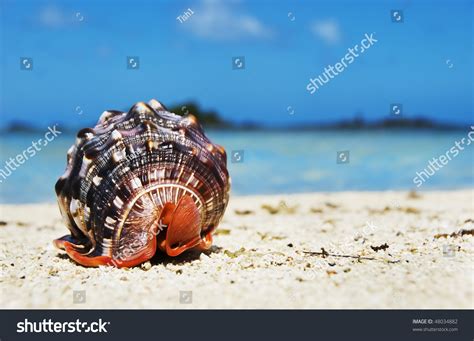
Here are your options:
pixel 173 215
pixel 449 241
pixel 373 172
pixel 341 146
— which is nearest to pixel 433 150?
pixel 341 146

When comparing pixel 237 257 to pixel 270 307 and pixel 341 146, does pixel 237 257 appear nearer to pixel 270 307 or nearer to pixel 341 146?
pixel 270 307

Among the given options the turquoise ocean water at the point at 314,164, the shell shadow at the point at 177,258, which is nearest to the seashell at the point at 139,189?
the shell shadow at the point at 177,258

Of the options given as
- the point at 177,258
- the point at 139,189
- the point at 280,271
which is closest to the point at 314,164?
the point at 177,258

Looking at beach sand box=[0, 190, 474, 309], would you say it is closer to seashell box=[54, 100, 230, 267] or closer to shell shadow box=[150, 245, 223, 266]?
shell shadow box=[150, 245, 223, 266]

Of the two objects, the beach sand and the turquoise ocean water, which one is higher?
the turquoise ocean water

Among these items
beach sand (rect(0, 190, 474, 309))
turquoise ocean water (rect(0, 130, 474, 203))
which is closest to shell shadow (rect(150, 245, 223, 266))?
beach sand (rect(0, 190, 474, 309))

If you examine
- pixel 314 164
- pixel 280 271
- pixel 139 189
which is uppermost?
pixel 314 164

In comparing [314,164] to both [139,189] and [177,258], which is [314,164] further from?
[139,189]
